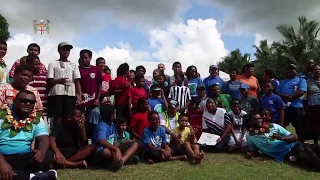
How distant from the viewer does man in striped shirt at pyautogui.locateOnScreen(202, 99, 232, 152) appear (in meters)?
7.83

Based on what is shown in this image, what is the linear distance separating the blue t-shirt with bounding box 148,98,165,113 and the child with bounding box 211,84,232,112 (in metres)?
1.37

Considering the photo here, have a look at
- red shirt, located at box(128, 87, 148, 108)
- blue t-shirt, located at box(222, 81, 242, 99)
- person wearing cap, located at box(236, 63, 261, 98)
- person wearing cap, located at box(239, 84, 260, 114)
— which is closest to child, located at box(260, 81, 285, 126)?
person wearing cap, located at box(239, 84, 260, 114)

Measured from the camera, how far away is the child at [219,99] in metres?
8.26

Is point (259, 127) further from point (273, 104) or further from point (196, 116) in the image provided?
point (196, 116)

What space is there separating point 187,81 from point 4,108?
4975 millimetres

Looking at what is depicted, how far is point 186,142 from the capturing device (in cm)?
708

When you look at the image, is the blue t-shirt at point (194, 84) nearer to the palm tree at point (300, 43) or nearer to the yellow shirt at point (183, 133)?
the yellow shirt at point (183, 133)

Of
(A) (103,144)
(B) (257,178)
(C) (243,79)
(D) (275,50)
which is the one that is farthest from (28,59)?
(D) (275,50)

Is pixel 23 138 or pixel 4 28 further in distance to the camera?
pixel 4 28

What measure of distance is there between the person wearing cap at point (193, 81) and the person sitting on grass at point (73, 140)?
3.30m

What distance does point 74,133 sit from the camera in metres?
6.36

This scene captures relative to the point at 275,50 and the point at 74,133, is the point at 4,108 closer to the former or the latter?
the point at 74,133

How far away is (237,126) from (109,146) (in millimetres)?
3474

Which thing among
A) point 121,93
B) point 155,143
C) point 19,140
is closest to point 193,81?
point 121,93
